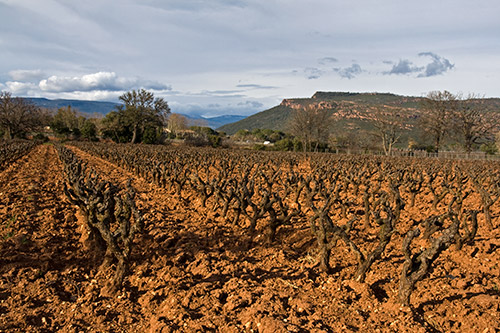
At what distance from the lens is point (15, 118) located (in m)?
58.2

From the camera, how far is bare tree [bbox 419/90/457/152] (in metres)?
50.6

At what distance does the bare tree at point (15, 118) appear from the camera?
57.9 metres

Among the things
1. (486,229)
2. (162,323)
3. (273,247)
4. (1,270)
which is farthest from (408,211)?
(1,270)

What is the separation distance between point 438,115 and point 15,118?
74.9 meters

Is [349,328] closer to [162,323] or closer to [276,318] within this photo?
[276,318]

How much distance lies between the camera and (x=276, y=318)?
13.2 feet

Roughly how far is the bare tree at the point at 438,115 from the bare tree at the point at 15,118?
233ft

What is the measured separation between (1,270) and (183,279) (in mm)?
3034

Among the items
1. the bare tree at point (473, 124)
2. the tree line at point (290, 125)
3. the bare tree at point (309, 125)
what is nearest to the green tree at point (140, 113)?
the tree line at point (290, 125)

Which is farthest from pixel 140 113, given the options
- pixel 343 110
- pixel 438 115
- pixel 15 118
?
pixel 343 110

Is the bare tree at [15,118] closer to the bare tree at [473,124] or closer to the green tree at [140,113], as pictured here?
the green tree at [140,113]

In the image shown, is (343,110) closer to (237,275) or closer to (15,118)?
(15,118)

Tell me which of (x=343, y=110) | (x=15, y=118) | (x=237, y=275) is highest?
(x=343, y=110)

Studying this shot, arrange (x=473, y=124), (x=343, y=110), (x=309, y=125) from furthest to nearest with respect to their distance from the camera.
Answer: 1. (x=343, y=110)
2. (x=309, y=125)
3. (x=473, y=124)
